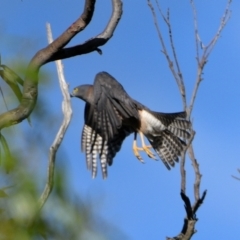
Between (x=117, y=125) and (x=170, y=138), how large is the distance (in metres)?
0.96

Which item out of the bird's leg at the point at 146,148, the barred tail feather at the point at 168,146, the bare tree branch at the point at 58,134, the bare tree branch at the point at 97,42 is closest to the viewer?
the bare tree branch at the point at 58,134

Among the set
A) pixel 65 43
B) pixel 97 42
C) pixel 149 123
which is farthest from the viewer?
pixel 149 123

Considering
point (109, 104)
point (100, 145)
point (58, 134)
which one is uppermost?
point (109, 104)

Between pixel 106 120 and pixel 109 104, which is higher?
pixel 109 104

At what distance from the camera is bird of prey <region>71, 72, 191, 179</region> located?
6.67 m

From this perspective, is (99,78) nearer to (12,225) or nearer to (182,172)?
(182,172)

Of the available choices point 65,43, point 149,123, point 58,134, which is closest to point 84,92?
point 149,123

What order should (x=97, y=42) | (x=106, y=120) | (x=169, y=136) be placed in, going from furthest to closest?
(x=169, y=136), (x=106, y=120), (x=97, y=42)

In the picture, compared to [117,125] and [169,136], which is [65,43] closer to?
[117,125]

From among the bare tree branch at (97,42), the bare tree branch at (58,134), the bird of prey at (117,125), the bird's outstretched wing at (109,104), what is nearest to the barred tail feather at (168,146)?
the bird of prey at (117,125)

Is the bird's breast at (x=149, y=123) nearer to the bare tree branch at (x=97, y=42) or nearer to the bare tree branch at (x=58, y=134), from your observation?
the bare tree branch at (x=58, y=134)

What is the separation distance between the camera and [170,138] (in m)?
7.46

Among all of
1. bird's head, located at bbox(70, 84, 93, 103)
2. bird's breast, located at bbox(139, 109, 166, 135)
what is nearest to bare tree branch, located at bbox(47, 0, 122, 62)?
bird's head, located at bbox(70, 84, 93, 103)

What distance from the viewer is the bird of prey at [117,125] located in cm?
667
